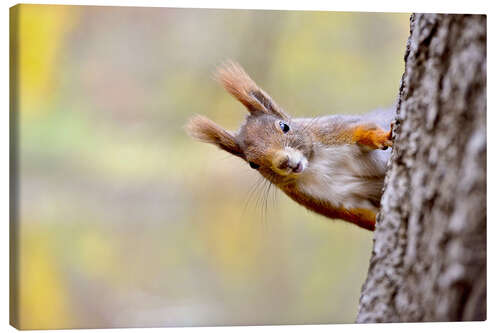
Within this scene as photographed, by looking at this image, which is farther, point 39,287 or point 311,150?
point 311,150

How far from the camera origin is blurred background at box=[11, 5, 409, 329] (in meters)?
3.56

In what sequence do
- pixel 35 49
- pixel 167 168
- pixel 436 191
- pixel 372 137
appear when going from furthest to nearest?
pixel 167 168
pixel 372 137
pixel 35 49
pixel 436 191

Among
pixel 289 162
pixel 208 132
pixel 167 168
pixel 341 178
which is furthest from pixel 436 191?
pixel 167 168

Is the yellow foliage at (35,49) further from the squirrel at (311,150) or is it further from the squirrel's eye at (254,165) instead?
the squirrel's eye at (254,165)

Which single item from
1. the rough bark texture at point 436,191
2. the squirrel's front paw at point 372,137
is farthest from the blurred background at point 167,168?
the rough bark texture at point 436,191

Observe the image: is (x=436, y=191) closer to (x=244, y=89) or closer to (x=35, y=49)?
Answer: (x=244, y=89)

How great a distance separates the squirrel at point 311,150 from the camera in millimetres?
3828

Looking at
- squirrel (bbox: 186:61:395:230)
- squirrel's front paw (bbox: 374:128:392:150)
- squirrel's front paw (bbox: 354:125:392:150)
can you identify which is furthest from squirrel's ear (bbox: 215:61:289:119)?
squirrel's front paw (bbox: 374:128:392:150)

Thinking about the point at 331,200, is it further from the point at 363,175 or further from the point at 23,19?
the point at 23,19

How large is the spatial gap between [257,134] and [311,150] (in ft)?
1.01

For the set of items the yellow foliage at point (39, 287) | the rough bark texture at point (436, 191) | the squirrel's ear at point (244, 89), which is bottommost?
the yellow foliage at point (39, 287)

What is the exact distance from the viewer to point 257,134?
152 inches

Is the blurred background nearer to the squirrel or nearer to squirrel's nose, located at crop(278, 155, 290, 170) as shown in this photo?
the squirrel

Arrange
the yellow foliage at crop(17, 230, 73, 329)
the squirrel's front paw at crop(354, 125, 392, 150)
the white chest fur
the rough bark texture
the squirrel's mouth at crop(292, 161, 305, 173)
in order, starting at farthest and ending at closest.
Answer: the white chest fur < the squirrel's mouth at crop(292, 161, 305, 173) < the squirrel's front paw at crop(354, 125, 392, 150) < the yellow foliage at crop(17, 230, 73, 329) < the rough bark texture
